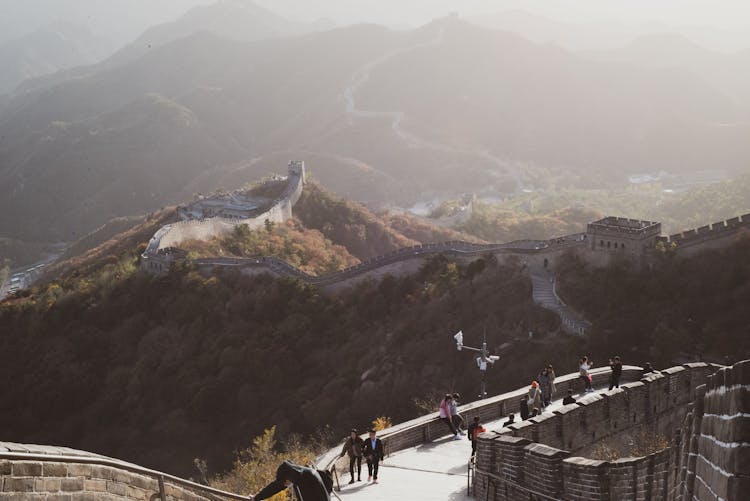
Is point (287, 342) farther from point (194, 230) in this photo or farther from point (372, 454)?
point (372, 454)

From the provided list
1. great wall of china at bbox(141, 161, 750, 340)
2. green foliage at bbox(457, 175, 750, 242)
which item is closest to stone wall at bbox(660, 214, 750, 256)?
great wall of china at bbox(141, 161, 750, 340)

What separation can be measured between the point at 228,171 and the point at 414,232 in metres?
103

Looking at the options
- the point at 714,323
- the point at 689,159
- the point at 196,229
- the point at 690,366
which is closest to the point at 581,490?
the point at 690,366

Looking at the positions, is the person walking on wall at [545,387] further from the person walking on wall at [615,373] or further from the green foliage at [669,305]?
the green foliage at [669,305]

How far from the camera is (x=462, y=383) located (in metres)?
40.8

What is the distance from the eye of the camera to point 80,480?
1023 cm

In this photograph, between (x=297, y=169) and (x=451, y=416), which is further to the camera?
(x=297, y=169)

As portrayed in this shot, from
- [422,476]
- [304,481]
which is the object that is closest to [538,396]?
[422,476]

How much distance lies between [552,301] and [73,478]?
122 feet

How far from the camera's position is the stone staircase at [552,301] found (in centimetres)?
4225

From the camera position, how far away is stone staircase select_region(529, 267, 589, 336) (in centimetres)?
4225

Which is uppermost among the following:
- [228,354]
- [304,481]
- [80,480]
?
[80,480]

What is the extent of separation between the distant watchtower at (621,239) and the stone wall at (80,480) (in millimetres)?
36250

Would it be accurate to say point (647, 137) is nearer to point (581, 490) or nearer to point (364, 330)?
point (364, 330)
